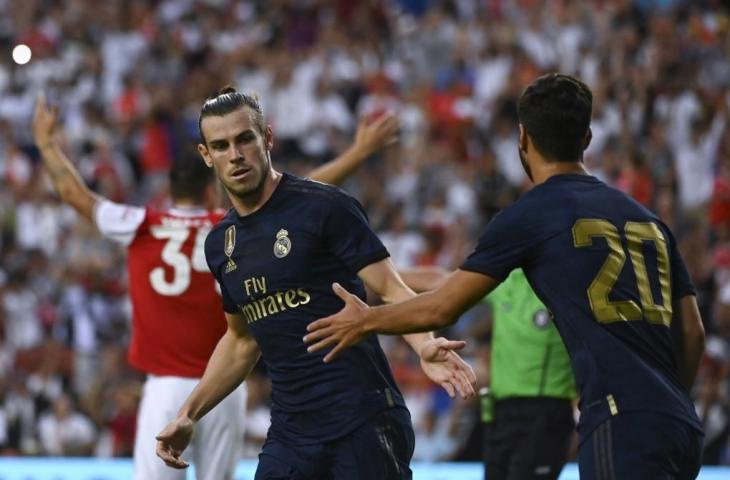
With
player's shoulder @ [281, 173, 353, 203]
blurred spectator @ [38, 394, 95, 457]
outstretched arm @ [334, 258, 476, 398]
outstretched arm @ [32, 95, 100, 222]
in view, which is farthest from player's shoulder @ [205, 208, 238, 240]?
blurred spectator @ [38, 394, 95, 457]

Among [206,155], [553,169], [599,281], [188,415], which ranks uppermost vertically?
[206,155]

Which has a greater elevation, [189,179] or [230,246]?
[189,179]

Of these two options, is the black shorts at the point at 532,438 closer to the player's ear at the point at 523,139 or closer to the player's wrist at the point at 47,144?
the player's wrist at the point at 47,144

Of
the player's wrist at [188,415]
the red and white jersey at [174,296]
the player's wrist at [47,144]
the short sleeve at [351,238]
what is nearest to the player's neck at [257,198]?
the short sleeve at [351,238]

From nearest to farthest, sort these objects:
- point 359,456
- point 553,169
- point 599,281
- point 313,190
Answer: point 599,281 < point 553,169 < point 359,456 < point 313,190

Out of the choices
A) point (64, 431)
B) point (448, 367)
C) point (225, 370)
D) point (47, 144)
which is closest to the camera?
point (448, 367)

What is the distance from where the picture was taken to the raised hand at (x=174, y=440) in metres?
6.22

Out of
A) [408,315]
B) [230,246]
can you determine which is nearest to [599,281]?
[408,315]

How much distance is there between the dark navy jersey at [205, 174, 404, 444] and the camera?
19.3 ft

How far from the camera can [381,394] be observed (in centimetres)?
593

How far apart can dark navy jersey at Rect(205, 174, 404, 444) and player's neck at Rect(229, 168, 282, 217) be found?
0.06 m

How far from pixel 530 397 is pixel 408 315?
3261 mm

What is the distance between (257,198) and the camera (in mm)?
6125

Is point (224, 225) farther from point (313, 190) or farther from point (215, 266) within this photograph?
point (313, 190)
